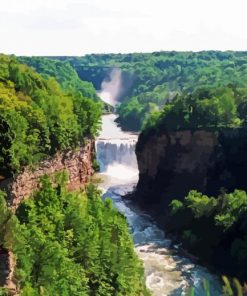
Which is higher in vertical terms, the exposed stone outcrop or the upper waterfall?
the exposed stone outcrop

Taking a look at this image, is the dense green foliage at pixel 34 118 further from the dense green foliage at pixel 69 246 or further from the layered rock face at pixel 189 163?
the layered rock face at pixel 189 163

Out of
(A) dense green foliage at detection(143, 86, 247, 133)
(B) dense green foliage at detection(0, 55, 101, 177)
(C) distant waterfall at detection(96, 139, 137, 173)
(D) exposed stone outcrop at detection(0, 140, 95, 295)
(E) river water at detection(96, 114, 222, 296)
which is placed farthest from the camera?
(C) distant waterfall at detection(96, 139, 137, 173)

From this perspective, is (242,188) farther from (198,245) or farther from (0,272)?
(0,272)

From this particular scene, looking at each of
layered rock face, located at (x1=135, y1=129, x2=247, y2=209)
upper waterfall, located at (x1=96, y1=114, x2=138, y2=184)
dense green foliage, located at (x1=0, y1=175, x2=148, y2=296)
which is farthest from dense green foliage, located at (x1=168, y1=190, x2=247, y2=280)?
upper waterfall, located at (x1=96, y1=114, x2=138, y2=184)

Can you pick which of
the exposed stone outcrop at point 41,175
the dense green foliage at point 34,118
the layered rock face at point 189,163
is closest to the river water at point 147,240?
the layered rock face at point 189,163

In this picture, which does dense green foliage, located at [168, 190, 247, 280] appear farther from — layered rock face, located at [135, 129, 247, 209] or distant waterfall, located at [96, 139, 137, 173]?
distant waterfall, located at [96, 139, 137, 173]
